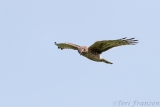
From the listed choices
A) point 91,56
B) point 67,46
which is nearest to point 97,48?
point 91,56

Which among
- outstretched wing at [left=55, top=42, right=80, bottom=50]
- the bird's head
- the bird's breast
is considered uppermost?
outstretched wing at [left=55, top=42, right=80, bottom=50]

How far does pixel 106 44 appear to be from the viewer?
925 inches

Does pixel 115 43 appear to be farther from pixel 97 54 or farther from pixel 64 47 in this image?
pixel 64 47

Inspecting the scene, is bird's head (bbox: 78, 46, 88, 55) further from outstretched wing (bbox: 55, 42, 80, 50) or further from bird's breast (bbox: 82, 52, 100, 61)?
outstretched wing (bbox: 55, 42, 80, 50)

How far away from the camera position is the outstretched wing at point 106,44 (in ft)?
75.0

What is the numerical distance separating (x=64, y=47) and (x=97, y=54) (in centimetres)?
254

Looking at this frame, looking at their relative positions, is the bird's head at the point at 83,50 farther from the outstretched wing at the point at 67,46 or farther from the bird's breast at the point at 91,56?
the outstretched wing at the point at 67,46

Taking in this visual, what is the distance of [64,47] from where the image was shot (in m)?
26.2

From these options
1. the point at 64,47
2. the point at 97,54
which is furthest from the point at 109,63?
the point at 64,47

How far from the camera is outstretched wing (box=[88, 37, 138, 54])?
75.0 feet

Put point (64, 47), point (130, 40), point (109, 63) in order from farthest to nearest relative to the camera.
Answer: point (64, 47)
point (109, 63)
point (130, 40)

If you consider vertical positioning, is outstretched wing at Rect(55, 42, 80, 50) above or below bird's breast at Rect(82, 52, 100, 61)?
above

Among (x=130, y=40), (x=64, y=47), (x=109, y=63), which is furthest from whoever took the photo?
(x=64, y=47)

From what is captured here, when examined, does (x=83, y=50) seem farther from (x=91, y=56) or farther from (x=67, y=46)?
(x=67, y=46)
